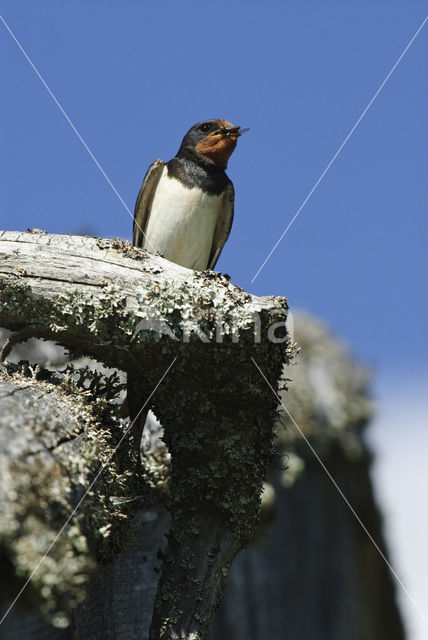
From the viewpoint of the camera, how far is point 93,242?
3.81 meters

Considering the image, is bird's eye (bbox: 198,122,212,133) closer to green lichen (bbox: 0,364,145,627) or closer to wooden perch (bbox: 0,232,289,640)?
wooden perch (bbox: 0,232,289,640)

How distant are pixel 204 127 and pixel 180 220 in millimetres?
810

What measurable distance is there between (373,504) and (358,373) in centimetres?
196

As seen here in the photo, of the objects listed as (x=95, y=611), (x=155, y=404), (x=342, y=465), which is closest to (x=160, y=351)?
(x=155, y=404)

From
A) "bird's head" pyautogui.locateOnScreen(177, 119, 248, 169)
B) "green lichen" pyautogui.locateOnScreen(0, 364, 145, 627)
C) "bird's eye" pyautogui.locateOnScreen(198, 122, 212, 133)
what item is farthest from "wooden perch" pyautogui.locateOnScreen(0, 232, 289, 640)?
"bird's eye" pyautogui.locateOnScreen(198, 122, 212, 133)

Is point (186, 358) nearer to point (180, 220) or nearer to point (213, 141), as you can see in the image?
point (180, 220)

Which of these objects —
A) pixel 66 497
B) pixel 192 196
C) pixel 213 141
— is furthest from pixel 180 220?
pixel 66 497

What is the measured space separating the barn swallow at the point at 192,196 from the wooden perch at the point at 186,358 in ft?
7.43

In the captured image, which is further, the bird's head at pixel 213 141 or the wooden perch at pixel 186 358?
the bird's head at pixel 213 141

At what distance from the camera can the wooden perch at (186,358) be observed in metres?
3.46

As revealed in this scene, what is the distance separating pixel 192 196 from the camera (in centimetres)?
593

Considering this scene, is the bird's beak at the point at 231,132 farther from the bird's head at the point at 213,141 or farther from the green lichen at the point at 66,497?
the green lichen at the point at 66,497

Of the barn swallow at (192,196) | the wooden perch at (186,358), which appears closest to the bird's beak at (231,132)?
the barn swallow at (192,196)

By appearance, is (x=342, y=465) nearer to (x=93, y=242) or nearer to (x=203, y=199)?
(x=203, y=199)
